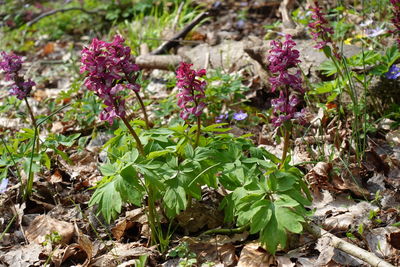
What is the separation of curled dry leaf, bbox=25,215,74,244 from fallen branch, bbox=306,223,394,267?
4.53 feet

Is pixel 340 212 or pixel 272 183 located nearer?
pixel 272 183

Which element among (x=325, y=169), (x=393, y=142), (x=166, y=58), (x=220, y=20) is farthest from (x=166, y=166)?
(x=220, y=20)

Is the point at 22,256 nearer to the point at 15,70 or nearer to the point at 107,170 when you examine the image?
the point at 107,170

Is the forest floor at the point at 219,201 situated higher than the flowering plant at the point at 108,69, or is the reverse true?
the flowering plant at the point at 108,69

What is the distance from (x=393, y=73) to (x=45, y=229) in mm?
2579

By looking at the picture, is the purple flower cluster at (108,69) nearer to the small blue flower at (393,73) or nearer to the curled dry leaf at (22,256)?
the curled dry leaf at (22,256)

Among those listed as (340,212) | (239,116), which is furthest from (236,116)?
(340,212)

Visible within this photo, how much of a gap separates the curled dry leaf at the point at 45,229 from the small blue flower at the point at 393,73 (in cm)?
240

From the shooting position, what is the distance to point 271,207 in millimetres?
1979

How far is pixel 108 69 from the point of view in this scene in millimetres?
2082

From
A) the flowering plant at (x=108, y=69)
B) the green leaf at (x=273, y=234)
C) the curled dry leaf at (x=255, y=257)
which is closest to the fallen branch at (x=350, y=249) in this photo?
the curled dry leaf at (x=255, y=257)

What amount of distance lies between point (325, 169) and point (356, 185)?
0.20 metres

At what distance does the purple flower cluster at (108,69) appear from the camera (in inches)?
80.3

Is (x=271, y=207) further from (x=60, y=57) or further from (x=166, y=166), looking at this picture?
(x=60, y=57)
